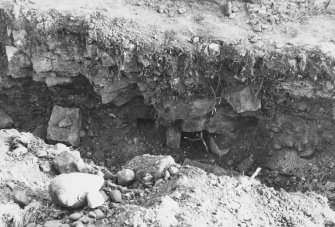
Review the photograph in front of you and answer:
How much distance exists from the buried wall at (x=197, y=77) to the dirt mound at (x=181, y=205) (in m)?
1.67

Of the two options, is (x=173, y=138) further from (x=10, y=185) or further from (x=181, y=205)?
(x=10, y=185)

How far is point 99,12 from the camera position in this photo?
8453mm

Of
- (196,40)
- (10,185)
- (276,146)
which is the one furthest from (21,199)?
(276,146)

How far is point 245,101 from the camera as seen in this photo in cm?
811

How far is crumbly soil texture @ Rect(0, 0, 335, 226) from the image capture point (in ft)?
25.9

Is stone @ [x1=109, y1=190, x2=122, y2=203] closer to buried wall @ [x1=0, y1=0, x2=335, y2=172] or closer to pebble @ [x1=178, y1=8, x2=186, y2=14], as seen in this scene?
buried wall @ [x1=0, y1=0, x2=335, y2=172]

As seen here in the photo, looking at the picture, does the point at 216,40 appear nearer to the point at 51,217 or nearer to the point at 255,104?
the point at 255,104

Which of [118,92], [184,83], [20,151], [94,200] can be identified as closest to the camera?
[94,200]

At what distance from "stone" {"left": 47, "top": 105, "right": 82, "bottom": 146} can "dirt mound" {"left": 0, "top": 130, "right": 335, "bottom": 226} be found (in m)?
1.87

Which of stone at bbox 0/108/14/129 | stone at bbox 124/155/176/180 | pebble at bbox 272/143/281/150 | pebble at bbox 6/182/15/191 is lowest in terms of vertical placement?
stone at bbox 0/108/14/129

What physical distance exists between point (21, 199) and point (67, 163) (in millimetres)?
1073

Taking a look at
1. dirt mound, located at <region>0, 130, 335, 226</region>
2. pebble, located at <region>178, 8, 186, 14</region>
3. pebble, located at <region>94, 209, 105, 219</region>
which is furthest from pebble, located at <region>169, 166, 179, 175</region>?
pebble, located at <region>178, 8, 186, 14</region>

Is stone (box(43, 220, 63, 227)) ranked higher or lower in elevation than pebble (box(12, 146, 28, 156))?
higher

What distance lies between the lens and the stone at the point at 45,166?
7191 mm
